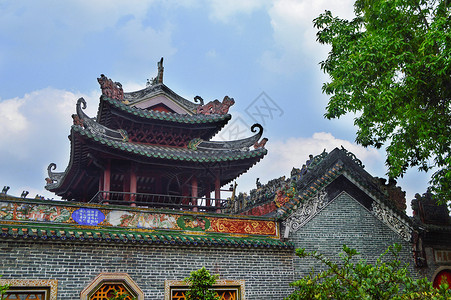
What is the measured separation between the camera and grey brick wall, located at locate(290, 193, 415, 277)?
10.7 meters

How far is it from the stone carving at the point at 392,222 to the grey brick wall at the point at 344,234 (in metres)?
0.12

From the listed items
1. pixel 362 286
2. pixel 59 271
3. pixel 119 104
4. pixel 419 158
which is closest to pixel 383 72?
pixel 419 158

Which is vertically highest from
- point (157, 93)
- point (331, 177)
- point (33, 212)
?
point (157, 93)

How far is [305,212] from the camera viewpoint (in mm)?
10867

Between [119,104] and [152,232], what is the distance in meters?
4.10

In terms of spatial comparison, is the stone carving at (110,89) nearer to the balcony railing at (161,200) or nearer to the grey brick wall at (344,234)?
the balcony railing at (161,200)

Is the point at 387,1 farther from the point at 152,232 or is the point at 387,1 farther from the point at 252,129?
the point at 152,232

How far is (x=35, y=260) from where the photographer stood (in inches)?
309

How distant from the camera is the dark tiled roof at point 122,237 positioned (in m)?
7.85

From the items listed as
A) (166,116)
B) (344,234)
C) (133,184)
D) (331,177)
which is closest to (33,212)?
(133,184)

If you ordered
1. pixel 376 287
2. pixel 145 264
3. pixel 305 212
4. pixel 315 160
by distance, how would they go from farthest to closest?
pixel 315 160
pixel 305 212
pixel 145 264
pixel 376 287

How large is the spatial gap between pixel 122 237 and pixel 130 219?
1.80 feet

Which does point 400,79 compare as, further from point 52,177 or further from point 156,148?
point 52,177

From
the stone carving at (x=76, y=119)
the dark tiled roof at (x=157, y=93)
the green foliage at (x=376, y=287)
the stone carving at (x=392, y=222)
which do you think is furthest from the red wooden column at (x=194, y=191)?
the green foliage at (x=376, y=287)
